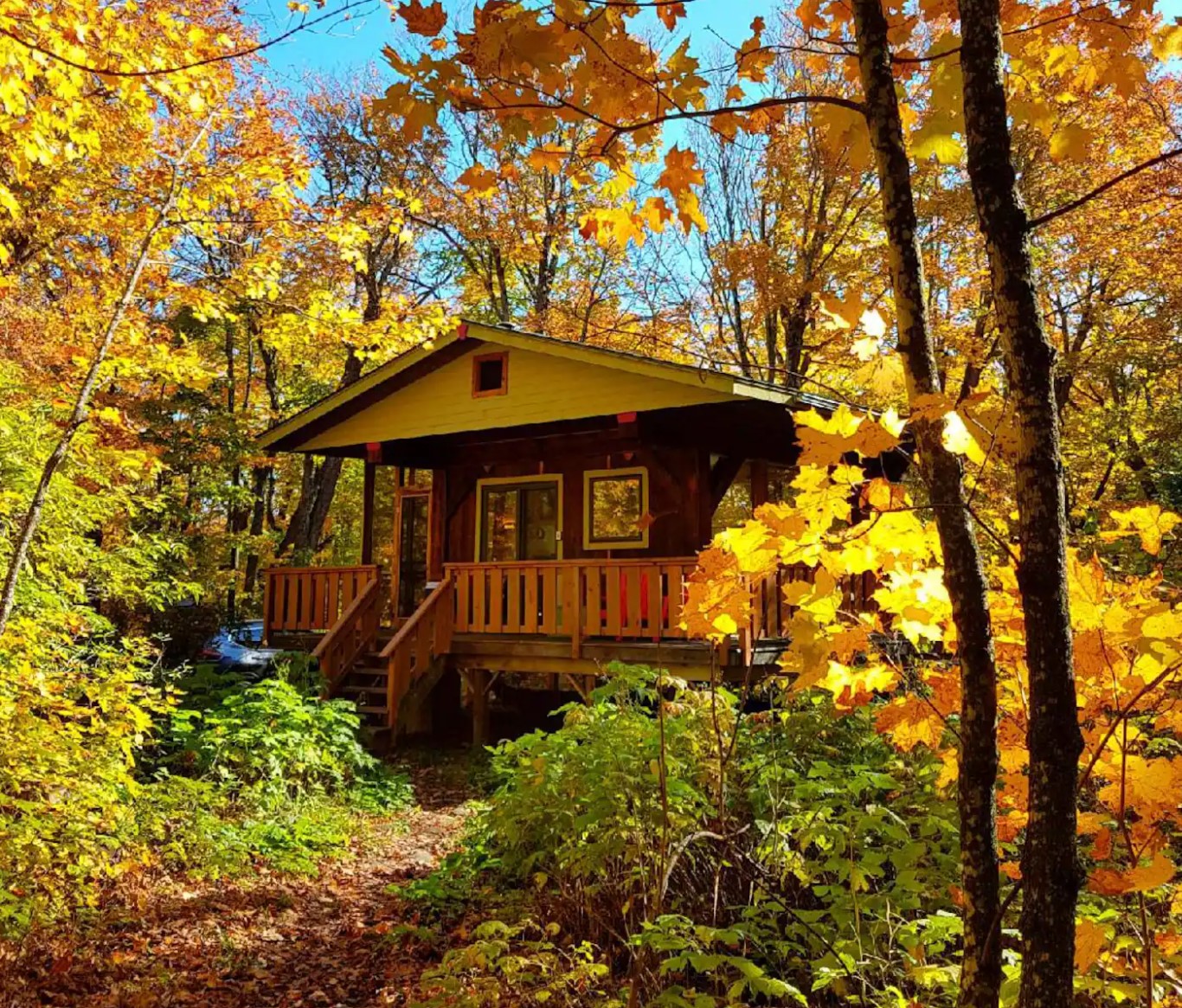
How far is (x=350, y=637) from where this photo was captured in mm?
13000

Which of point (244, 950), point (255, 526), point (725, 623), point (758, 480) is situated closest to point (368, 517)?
point (758, 480)

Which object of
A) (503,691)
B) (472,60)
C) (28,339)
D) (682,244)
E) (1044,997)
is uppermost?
(682,244)

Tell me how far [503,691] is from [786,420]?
21.8ft

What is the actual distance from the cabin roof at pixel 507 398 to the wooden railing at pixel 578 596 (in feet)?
7.44

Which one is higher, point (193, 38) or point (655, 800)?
point (193, 38)

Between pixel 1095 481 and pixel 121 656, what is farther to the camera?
pixel 1095 481

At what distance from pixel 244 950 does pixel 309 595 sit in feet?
31.1

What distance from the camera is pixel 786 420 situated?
1250 cm

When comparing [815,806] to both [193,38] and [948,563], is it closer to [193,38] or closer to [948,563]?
[948,563]

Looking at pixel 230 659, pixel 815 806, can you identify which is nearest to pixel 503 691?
pixel 230 659

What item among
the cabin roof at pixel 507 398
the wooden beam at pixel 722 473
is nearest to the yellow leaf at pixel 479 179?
the cabin roof at pixel 507 398

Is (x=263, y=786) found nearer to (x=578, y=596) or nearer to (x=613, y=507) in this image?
(x=578, y=596)

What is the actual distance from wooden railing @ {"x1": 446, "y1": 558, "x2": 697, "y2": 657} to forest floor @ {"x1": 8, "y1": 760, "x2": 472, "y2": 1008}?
4.74m

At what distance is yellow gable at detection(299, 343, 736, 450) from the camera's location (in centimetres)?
1186
